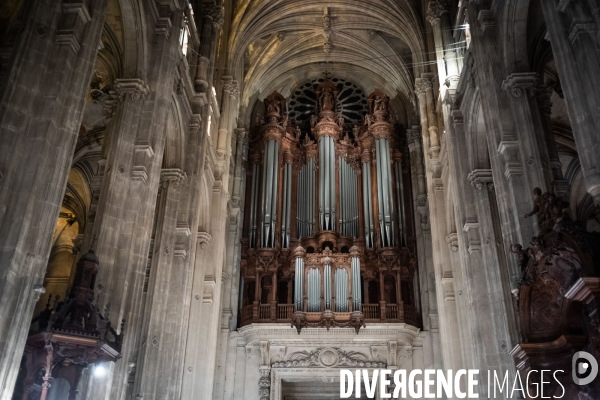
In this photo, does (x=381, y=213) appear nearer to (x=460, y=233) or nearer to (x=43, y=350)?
(x=460, y=233)

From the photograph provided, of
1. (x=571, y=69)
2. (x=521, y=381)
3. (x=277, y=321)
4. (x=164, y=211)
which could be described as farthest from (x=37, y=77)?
(x=277, y=321)

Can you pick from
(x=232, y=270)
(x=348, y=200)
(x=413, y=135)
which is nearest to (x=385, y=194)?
(x=348, y=200)

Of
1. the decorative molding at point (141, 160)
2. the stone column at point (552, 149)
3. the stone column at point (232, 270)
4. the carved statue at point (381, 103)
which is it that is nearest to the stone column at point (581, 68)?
the stone column at point (552, 149)

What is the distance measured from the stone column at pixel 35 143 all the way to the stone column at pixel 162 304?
602 cm

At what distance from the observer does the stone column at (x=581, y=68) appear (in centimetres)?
888

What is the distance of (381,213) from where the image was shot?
23719 millimetres

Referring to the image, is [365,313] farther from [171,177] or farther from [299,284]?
[171,177]

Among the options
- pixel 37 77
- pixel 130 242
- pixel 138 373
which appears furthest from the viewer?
pixel 138 373

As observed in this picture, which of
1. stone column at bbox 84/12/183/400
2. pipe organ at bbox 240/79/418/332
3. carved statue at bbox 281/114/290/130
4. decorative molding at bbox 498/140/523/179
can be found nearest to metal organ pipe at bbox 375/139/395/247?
pipe organ at bbox 240/79/418/332

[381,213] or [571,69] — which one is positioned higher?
[381,213]

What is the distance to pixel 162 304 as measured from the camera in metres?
14.9

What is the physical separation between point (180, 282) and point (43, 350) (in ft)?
22.2

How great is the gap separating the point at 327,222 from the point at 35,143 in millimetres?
15534

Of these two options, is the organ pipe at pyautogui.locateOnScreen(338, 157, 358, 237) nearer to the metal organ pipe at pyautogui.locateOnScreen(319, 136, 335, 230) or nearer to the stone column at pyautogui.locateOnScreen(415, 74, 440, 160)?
the metal organ pipe at pyautogui.locateOnScreen(319, 136, 335, 230)
